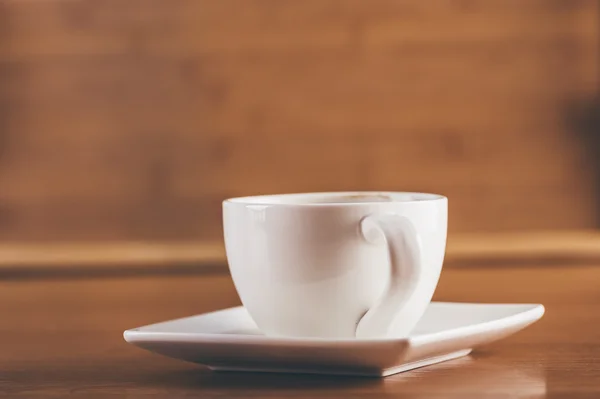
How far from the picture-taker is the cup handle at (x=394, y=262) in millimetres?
474

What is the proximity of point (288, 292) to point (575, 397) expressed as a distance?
16 cm

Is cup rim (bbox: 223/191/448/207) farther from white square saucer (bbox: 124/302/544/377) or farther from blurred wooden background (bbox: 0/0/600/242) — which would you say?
blurred wooden background (bbox: 0/0/600/242)

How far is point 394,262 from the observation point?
18.7 inches

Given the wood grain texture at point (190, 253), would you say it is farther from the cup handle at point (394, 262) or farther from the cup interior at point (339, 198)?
the cup handle at point (394, 262)

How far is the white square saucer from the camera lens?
0.44m

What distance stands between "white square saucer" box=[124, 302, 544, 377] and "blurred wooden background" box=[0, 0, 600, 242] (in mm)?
1060

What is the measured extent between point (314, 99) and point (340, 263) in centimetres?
111

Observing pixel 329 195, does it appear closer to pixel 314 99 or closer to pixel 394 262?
pixel 394 262

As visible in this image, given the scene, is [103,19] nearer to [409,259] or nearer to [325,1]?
[325,1]

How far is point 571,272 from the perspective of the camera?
3.73 feet

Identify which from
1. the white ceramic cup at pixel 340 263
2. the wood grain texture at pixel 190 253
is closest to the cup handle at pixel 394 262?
the white ceramic cup at pixel 340 263

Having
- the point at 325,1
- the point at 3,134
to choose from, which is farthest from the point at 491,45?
the point at 3,134

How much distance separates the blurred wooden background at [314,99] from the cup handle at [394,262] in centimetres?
109

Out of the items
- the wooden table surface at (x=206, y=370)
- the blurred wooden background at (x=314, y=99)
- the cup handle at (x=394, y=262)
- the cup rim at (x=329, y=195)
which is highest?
the blurred wooden background at (x=314, y=99)
